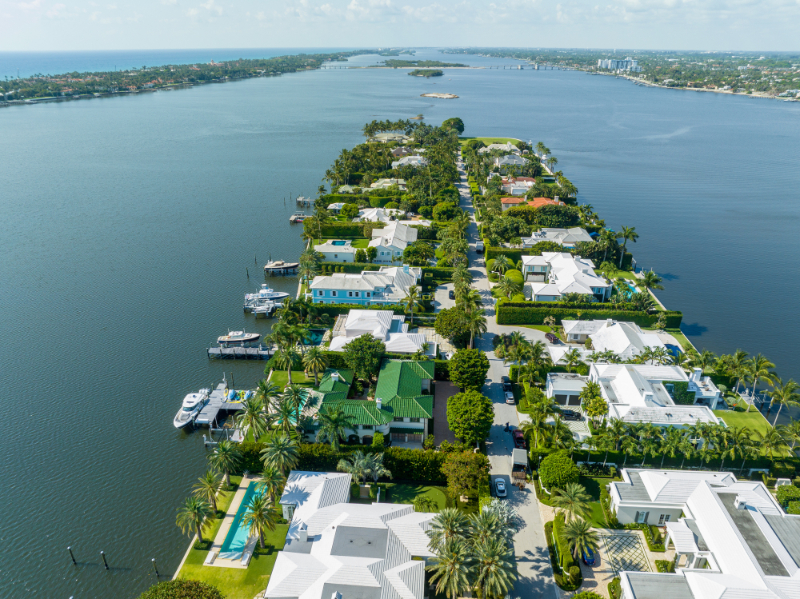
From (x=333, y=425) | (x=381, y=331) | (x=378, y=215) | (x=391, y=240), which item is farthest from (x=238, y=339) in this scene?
(x=378, y=215)

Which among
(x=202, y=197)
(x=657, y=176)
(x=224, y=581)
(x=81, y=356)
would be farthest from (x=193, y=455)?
(x=657, y=176)

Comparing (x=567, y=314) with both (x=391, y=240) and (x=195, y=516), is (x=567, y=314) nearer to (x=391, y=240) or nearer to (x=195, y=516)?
(x=391, y=240)

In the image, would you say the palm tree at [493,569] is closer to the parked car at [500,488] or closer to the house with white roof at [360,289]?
the parked car at [500,488]

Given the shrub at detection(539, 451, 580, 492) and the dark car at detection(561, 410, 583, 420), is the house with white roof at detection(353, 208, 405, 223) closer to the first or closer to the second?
the dark car at detection(561, 410, 583, 420)

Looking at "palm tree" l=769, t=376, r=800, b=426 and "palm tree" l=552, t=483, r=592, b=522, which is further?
"palm tree" l=769, t=376, r=800, b=426

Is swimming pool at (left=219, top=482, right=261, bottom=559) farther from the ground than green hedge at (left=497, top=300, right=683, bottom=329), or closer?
closer

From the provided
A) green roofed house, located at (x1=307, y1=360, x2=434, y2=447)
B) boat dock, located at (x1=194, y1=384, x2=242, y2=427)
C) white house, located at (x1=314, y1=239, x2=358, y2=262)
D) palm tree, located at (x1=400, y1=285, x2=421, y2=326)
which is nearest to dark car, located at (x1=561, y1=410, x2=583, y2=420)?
green roofed house, located at (x1=307, y1=360, x2=434, y2=447)
